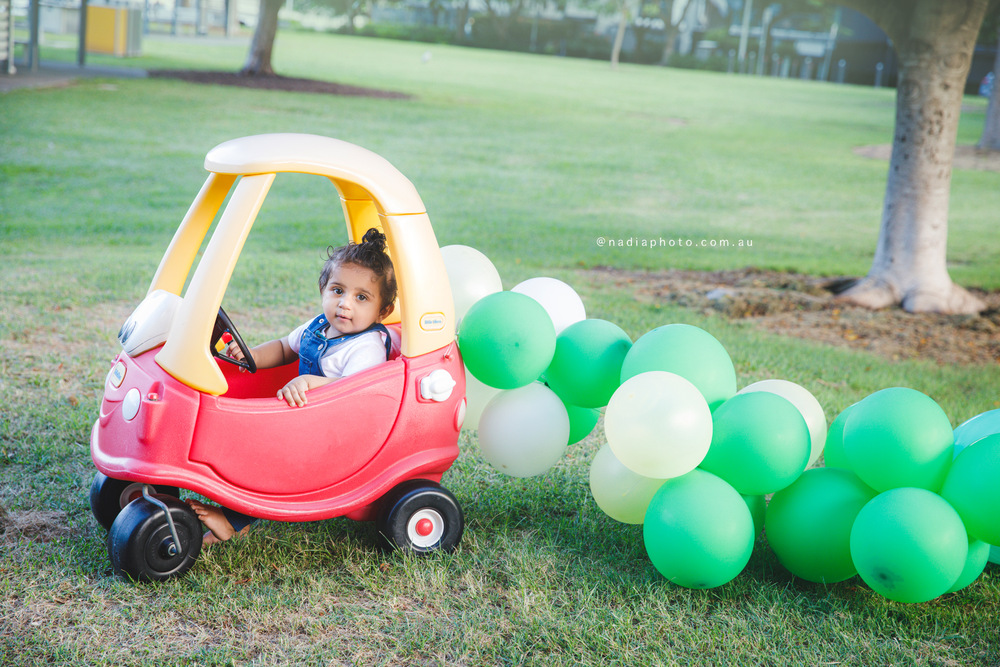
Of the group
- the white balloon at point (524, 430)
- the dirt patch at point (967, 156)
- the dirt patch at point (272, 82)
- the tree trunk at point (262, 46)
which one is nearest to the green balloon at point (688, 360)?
the white balloon at point (524, 430)

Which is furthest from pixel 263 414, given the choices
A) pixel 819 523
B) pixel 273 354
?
pixel 819 523

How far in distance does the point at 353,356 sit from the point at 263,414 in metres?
0.39

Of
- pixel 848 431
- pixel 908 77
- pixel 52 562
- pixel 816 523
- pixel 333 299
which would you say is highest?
pixel 908 77

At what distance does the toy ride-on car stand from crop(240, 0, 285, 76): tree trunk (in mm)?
21023

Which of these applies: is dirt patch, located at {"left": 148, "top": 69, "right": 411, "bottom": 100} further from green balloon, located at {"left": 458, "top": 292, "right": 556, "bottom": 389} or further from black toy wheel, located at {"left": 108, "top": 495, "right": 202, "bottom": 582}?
black toy wheel, located at {"left": 108, "top": 495, "right": 202, "bottom": 582}

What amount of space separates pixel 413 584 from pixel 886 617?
5.10 ft

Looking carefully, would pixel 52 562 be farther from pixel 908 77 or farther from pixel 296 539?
pixel 908 77

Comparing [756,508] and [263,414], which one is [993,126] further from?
[263,414]

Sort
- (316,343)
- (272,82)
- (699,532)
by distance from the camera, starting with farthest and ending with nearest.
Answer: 1. (272,82)
2. (316,343)
3. (699,532)

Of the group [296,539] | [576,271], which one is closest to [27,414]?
[296,539]

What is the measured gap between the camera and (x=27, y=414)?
157 inches

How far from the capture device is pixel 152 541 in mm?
2678

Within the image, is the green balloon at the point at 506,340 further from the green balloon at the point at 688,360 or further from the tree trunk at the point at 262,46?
the tree trunk at the point at 262,46

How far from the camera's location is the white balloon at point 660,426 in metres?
2.77
